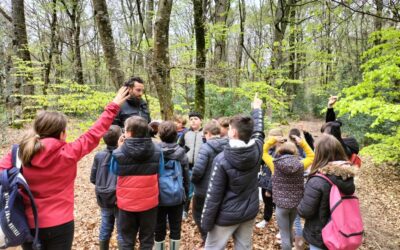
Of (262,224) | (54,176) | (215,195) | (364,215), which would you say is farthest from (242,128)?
(364,215)

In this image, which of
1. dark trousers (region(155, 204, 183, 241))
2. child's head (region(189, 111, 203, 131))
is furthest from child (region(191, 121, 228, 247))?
child's head (region(189, 111, 203, 131))

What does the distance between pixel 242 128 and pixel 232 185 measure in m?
0.60

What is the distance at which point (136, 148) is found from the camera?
3037 mm

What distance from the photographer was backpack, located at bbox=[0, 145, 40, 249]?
2.22m

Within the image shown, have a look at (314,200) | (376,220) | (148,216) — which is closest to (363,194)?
(376,220)

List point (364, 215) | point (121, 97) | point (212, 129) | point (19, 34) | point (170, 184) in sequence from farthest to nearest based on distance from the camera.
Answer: point (19, 34), point (364, 215), point (212, 129), point (170, 184), point (121, 97)

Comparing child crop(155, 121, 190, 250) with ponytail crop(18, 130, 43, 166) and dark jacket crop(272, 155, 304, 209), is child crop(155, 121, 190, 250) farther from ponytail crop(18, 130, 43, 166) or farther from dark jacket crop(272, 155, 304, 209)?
ponytail crop(18, 130, 43, 166)

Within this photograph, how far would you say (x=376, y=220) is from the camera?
6.30 m

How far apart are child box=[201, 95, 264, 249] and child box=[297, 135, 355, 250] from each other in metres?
0.56

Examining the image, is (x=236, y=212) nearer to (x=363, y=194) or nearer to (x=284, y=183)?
(x=284, y=183)

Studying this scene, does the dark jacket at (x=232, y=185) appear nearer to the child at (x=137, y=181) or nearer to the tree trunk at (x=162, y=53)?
the child at (x=137, y=181)

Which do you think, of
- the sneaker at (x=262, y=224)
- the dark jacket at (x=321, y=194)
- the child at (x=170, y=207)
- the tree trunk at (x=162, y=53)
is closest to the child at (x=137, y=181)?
the child at (x=170, y=207)

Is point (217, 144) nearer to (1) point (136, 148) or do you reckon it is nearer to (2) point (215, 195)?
(2) point (215, 195)

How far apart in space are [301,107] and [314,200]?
2242cm
